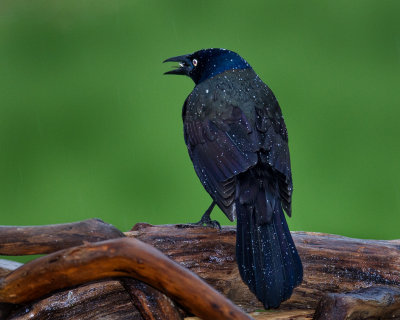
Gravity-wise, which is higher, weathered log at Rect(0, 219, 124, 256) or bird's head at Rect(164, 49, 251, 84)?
bird's head at Rect(164, 49, 251, 84)

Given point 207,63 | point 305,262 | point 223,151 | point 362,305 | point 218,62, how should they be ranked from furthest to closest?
point 207,63
point 218,62
point 223,151
point 305,262
point 362,305

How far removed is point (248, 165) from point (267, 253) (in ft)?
1.78

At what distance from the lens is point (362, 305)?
2594 mm

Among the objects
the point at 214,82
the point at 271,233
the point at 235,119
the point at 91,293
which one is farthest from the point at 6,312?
the point at 214,82

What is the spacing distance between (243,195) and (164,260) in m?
1.36

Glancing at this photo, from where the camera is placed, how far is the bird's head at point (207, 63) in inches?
161

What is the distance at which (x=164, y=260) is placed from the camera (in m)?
1.86

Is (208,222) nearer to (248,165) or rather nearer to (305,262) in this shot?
(248,165)

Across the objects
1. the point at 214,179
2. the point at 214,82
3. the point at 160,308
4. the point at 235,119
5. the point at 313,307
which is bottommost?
the point at 313,307

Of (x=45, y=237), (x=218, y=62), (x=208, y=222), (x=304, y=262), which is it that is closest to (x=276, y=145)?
(x=208, y=222)

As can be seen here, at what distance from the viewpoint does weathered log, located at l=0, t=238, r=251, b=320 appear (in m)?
1.83

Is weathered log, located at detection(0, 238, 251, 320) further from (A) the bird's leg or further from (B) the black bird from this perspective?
(A) the bird's leg

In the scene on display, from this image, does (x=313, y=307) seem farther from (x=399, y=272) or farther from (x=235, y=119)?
(x=235, y=119)

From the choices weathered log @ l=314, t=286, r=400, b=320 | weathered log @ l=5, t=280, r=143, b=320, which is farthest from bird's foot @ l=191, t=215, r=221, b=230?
weathered log @ l=314, t=286, r=400, b=320
